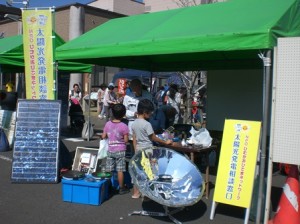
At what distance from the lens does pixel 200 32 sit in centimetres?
498

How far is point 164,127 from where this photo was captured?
21.9 ft

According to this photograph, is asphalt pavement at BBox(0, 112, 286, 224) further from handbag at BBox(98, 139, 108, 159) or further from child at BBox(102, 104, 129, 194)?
handbag at BBox(98, 139, 108, 159)

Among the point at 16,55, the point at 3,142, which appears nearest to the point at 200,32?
the point at 16,55

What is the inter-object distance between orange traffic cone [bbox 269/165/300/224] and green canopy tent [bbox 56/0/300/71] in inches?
61.7

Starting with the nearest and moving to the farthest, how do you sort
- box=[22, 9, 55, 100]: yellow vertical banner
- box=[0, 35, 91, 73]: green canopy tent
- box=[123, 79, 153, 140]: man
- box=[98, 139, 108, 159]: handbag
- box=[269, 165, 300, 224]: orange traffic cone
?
1. box=[269, 165, 300, 224]: orange traffic cone
2. box=[98, 139, 108, 159]: handbag
3. box=[22, 9, 55, 100]: yellow vertical banner
4. box=[123, 79, 153, 140]: man
5. box=[0, 35, 91, 73]: green canopy tent

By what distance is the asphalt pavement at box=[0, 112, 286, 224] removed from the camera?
15.3ft

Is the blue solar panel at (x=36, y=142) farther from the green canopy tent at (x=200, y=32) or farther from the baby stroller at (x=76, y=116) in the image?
the baby stroller at (x=76, y=116)

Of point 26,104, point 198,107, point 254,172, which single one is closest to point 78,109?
point 198,107

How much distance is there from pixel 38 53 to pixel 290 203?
5.06 metres

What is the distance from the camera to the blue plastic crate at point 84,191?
5.18 metres

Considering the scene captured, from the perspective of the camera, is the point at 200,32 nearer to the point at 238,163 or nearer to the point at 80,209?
the point at 238,163

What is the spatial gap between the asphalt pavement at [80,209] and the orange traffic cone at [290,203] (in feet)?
2.24

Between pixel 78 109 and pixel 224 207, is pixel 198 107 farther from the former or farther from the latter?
pixel 224 207

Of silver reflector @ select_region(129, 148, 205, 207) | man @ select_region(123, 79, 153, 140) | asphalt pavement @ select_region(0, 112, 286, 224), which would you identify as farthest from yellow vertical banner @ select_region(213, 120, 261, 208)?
man @ select_region(123, 79, 153, 140)
